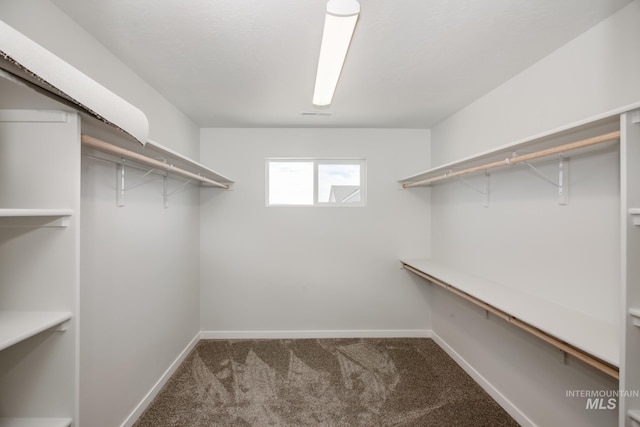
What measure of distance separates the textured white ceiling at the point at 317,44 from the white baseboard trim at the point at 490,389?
7.62ft

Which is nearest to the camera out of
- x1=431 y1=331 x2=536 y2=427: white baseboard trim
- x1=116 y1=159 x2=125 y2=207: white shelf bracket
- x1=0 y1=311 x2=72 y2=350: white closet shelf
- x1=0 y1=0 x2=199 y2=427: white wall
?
x1=0 y1=311 x2=72 y2=350: white closet shelf

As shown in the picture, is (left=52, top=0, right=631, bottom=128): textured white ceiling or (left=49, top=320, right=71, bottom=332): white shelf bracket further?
(left=52, top=0, right=631, bottom=128): textured white ceiling

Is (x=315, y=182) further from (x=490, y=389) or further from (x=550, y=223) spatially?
(x=490, y=389)

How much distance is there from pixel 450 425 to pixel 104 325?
2316 mm

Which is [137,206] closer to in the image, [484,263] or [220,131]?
[220,131]

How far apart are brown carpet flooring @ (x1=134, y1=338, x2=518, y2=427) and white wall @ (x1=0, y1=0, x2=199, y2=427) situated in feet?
1.01

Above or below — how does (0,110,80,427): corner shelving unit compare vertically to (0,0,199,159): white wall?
below

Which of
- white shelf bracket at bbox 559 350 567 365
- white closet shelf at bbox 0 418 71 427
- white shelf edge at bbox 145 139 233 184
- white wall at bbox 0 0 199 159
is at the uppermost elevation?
white wall at bbox 0 0 199 159

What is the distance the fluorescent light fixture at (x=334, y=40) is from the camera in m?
1.02

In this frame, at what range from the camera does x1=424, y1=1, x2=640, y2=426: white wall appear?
4.64ft

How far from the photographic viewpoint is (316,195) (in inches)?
135

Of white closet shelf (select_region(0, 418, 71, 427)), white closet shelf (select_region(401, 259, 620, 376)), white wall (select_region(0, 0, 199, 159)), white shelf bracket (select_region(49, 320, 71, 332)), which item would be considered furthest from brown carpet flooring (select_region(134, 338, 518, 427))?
white wall (select_region(0, 0, 199, 159))

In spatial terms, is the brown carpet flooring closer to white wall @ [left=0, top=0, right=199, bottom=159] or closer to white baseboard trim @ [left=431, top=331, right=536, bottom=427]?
white baseboard trim @ [left=431, top=331, right=536, bottom=427]

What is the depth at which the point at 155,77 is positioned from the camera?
2062mm
